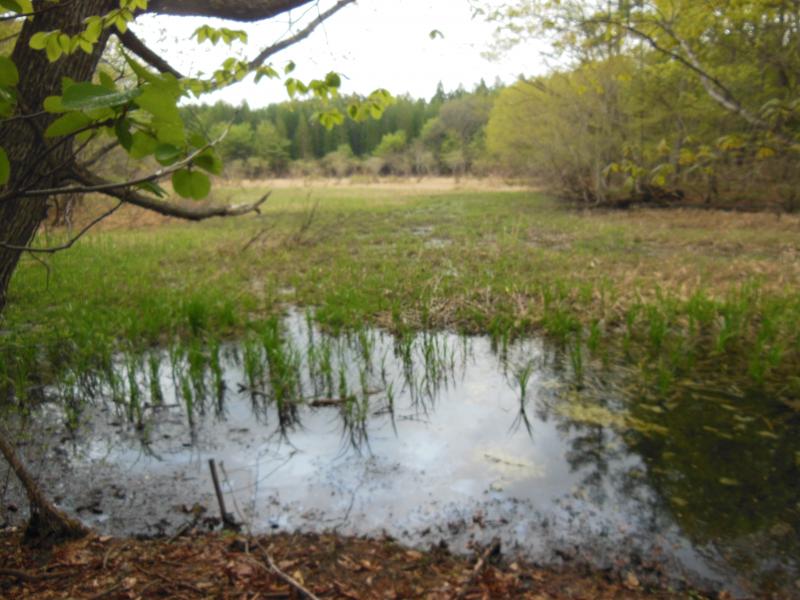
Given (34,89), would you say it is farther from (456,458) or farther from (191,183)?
(456,458)

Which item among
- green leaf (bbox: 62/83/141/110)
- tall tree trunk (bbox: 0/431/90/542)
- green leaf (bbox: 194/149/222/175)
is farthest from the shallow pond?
green leaf (bbox: 62/83/141/110)

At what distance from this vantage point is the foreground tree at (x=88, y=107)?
1.06 m

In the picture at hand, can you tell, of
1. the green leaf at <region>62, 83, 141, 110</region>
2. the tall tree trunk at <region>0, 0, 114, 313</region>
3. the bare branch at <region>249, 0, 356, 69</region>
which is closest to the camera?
the green leaf at <region>62, 83, 141, 110</region>

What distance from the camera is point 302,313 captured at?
312 inches

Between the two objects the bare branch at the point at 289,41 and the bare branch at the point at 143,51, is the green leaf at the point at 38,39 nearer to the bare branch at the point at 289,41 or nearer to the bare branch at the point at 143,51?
the bare branch at the point at 143,51

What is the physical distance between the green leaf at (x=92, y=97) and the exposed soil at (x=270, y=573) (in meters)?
2.04

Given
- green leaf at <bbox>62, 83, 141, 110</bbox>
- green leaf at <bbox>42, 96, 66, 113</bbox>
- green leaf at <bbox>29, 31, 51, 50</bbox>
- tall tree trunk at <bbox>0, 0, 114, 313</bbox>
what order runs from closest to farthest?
green leaf at <bbox>62, 83, 141, 110</bbox>, green leaf at <bbox>42, 96, 66, 113</bbox>, green leaf at <bbox>29, 31, 51, 50</bbox>, tall tree trunk at <bbox>0, 0, 114, 313</bbox>

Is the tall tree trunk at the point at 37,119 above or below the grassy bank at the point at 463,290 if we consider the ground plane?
above

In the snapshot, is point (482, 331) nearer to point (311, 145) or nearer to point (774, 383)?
point (774, 383)

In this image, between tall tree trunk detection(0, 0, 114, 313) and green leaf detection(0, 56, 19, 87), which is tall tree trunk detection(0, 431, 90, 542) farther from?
green leaf detection(0, 56, 19, 87)

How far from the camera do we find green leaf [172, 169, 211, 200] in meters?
1.17

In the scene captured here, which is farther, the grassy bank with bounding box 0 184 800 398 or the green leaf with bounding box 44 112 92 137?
the grassy bank with bounding box 0 184 800 398

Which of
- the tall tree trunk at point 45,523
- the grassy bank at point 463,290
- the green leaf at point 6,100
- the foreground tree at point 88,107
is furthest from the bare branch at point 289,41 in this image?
the green leaf at point 6,100

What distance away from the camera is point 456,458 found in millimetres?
4145
